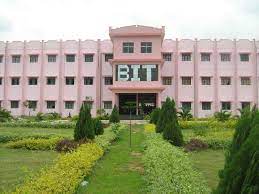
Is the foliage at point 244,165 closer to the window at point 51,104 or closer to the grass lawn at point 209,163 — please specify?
the grass lawn at point 209,163

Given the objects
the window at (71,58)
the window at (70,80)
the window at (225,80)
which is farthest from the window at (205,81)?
the window at (71,58)

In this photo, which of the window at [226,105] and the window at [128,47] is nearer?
the window at [128,47]

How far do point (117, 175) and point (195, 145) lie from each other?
22.0 feet

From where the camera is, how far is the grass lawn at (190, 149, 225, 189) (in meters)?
10.4

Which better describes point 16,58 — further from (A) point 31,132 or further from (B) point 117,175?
(B) point 117,175

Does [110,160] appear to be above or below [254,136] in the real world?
below

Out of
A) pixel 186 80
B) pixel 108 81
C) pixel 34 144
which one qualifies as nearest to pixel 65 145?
pixel 34 144

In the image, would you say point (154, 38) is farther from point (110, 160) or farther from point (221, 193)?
point (221, 193)

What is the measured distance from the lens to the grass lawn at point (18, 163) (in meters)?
9.68

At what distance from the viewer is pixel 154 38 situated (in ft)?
134

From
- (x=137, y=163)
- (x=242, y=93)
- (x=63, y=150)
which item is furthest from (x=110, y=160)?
(x=242, y=93)

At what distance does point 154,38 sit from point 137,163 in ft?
96.5

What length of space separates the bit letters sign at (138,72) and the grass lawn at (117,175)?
25312 millimetres

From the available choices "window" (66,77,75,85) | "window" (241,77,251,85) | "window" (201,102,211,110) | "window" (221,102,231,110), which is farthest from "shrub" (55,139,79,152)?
"window" (241,77,251,85)
